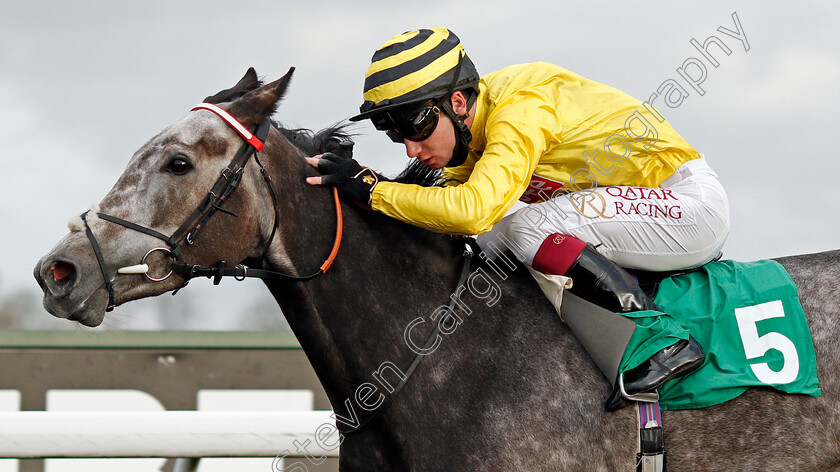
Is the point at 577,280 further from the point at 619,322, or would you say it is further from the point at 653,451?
the point at 653,451

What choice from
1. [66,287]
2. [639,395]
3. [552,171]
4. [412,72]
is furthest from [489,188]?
[66,287]

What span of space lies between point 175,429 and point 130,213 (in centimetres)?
140

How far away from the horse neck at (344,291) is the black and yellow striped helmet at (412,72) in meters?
0.34

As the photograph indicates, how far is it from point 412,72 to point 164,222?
914mm

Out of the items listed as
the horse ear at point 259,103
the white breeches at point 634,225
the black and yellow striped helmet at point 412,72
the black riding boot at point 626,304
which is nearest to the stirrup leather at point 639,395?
the black riding boot at point 626,304

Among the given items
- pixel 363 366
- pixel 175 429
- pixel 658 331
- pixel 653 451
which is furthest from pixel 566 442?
pixel 175 429

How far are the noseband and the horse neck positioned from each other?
0.11 feet

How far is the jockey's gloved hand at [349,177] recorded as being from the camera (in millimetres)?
2672

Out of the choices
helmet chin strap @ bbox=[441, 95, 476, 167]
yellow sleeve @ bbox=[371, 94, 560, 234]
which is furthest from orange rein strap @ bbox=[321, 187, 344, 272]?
→ helmet chin strap @ bbox=[441, 95, 476, 167]

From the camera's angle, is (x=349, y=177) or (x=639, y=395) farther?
(x=349, y=177)

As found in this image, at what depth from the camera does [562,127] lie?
8.98 feet

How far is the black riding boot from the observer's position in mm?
2488

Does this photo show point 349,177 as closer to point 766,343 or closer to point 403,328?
point 403,328

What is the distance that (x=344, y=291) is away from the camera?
263 centimetres
